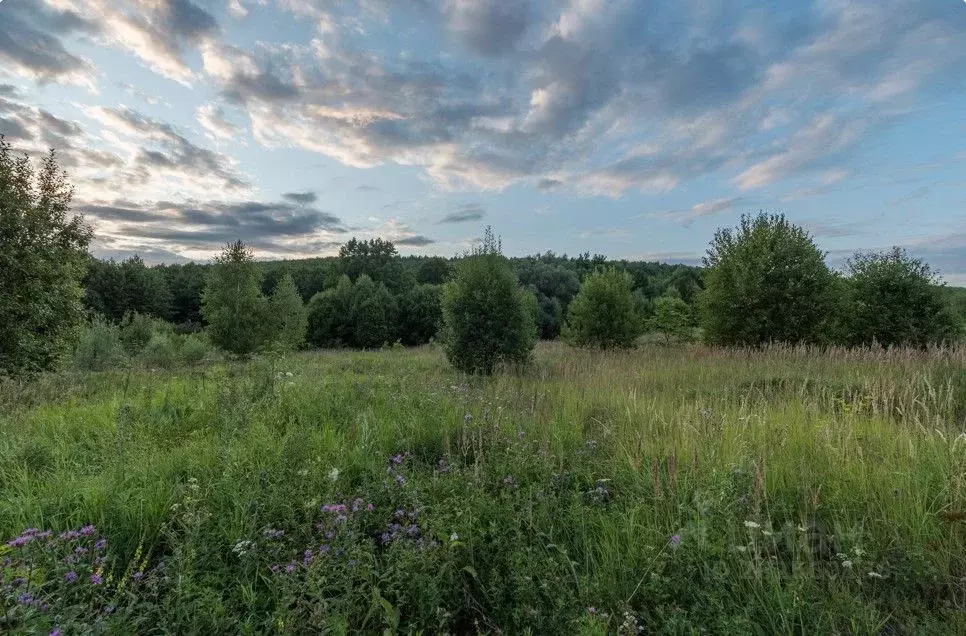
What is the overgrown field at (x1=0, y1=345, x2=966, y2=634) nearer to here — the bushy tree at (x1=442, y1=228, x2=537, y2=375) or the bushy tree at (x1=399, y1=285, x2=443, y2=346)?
the bushy tree at (x1=442, y1=228, x2=537, y2=375)

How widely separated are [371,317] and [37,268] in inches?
1501

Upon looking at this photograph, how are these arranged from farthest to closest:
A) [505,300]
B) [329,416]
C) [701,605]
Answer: [505,300]
[329,416]
[701,605]

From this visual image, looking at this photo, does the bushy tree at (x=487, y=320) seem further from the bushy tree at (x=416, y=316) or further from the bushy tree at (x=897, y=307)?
the bushy tree at (x=416, y=316)

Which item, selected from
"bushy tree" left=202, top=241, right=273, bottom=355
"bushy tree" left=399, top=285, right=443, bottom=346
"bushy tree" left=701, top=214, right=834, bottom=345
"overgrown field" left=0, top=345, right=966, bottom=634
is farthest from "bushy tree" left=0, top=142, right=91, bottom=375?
"bushy tree" left=399, top=285, right=443, bottom=346

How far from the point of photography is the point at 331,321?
5050 centimetres

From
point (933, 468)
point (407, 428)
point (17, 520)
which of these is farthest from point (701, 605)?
point (17, 520)

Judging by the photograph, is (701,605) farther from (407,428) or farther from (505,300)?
(505,300)

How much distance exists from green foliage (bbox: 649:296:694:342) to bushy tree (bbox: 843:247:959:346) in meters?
8.08

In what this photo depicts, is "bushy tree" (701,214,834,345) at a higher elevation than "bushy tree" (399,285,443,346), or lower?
higher

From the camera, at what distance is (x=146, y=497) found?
3055 millimetres

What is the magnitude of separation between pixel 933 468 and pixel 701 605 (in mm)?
2648

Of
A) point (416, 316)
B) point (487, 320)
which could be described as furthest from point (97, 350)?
point (416, 316)

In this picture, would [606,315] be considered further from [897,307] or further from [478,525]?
[478,525]

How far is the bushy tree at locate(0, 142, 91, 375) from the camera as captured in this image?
34.9ft
